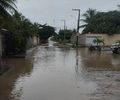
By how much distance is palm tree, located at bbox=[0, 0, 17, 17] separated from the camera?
62.5ft

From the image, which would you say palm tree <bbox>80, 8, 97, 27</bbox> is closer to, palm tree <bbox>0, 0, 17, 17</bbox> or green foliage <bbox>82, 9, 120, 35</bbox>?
green foliage <bbox>82, 9, 120, 35</bbox>

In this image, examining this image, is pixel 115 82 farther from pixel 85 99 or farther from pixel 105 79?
pixel 85 99

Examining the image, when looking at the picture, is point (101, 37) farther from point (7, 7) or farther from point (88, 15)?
point (7, 7)

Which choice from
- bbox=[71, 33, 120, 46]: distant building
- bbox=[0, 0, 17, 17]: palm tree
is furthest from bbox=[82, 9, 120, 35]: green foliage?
bbox=[0, 0, 17, 17]: palm tree

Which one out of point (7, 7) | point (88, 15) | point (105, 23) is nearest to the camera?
point (7, 7)

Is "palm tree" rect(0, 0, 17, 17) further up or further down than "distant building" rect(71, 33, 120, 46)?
further up

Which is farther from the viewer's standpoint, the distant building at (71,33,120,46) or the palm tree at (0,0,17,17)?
the distant building at (71,33,120,46)

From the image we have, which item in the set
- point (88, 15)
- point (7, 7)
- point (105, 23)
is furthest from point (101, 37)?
point (7, 7)

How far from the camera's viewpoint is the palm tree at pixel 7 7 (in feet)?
62.5

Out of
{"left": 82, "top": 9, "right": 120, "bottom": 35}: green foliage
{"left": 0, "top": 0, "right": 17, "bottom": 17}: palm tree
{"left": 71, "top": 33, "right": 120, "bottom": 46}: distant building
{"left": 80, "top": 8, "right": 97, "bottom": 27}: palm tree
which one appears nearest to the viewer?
{"left": 0, "top": 0, "right": 17, "bottom": 17}: palm tree

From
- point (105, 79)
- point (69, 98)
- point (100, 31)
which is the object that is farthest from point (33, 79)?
point (100, 31)

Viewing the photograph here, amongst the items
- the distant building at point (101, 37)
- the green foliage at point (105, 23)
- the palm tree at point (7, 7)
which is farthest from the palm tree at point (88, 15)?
the palm tree at point (7, 7)

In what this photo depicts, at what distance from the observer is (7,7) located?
63.3ft

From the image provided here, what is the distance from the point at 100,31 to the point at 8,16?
5487 centimetres
